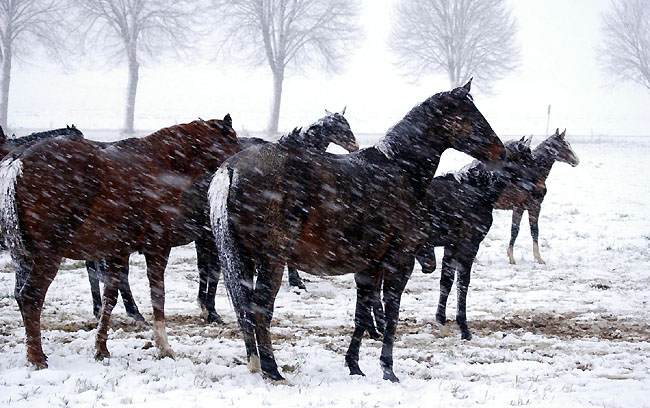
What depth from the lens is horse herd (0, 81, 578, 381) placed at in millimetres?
4359

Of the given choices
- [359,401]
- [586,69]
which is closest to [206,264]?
[359,401]

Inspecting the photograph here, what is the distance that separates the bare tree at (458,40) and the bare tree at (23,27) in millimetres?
20632

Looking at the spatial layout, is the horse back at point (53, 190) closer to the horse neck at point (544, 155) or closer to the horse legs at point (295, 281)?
the horse legs at point (295, 281)

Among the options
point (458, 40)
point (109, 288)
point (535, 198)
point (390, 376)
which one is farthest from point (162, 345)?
point (458, 40)

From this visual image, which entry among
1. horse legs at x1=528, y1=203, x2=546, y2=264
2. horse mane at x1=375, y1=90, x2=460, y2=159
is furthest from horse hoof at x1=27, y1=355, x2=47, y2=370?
horse legs at x1=528, y1=203, x2=546, y2=264

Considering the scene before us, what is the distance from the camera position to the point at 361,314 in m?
5.09

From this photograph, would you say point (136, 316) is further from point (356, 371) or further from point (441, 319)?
point (441, 319)

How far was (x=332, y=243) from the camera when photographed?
4504 millimetres

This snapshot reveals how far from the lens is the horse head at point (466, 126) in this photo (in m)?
5.26

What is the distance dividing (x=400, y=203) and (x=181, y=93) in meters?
49.2

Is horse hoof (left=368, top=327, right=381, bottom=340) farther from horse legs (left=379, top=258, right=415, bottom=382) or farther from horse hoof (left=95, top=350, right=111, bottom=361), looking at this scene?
horse hoof (left=95, top=350, right=111, bottom=361)

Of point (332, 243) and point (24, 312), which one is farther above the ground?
point (332, 243)

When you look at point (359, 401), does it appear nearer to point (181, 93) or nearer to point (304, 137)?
point (304, 137)

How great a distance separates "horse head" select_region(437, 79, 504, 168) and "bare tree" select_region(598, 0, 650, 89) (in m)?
40.8
